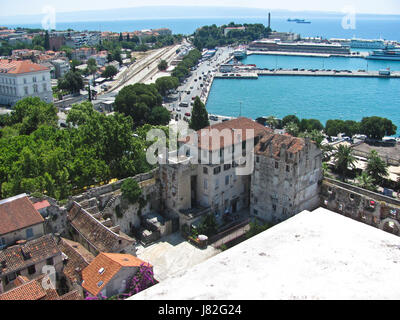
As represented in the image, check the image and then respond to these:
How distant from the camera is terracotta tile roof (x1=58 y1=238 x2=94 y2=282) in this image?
1280 inches

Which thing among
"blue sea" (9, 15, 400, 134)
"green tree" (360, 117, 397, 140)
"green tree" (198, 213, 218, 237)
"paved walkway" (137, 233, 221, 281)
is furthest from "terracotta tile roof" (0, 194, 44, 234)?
"blue sea" (9, 15, 400, 134)

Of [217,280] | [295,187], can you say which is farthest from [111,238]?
[295,187]

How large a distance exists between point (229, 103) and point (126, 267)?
345 ft

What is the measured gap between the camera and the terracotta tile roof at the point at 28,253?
30469 millimetres

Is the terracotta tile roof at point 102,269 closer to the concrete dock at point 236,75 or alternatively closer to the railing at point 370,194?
the railing at point 370,194

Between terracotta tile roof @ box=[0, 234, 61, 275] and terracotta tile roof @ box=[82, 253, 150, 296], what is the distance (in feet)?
11.7

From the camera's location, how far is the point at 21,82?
99438mm

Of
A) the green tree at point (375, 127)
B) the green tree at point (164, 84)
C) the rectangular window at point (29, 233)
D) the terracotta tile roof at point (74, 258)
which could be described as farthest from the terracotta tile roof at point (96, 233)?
the green tree at point (164, 84)

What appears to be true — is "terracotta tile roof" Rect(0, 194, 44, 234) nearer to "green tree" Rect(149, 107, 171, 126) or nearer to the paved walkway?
the paved walkway

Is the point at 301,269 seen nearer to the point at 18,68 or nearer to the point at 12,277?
the point at 12,277

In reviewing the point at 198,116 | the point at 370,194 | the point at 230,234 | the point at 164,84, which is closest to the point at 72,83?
the point at 164,84

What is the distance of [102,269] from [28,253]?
6361 millimetres

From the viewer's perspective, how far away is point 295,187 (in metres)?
41.5
